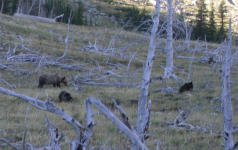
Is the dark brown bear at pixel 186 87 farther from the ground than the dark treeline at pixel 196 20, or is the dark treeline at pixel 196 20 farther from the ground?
the dark treeline at pixel 196 20

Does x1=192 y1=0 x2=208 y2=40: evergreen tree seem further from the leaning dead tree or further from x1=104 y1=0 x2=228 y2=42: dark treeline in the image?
the leaning dead tree

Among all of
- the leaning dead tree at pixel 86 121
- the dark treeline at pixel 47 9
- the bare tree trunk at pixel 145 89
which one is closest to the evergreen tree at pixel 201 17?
the bare tree trunk at pixel 145 89

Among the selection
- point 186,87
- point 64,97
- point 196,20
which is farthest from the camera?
point 196,20

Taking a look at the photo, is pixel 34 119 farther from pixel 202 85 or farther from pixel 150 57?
pixel 202 85

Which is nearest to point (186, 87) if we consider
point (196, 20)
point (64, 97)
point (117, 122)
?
point (64, 97)

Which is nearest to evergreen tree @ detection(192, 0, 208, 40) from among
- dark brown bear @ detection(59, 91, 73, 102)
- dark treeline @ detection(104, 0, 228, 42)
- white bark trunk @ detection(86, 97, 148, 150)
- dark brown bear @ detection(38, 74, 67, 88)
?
dark treeline @ detection(104, 0, 228, 42)

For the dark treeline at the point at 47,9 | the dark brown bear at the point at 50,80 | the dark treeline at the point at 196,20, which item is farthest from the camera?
the dark treeline at the point at 47,9

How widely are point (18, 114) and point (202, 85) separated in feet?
27.6

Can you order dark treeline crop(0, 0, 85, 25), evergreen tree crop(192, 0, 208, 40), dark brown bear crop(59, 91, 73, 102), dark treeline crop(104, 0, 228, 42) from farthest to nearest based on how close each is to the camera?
dark treeline crop(0, 0, 85, 25), evergreen tree crop(192, 0, 208, 40), dark brown bear crop(59, 91, 73, 102), dark treeline crop(104, 0, 228, 42)

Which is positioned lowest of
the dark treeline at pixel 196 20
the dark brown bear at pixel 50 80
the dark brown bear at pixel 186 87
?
the dark brown bear at pixel 50 80

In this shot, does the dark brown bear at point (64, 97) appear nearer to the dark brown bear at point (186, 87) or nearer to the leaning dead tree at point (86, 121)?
the dark brown bear at point (186, 87)

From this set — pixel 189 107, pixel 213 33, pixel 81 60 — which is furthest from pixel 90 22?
pixel 189 107

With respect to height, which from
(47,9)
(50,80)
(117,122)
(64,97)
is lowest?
(50,80)

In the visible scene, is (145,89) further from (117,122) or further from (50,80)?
(50,80)
